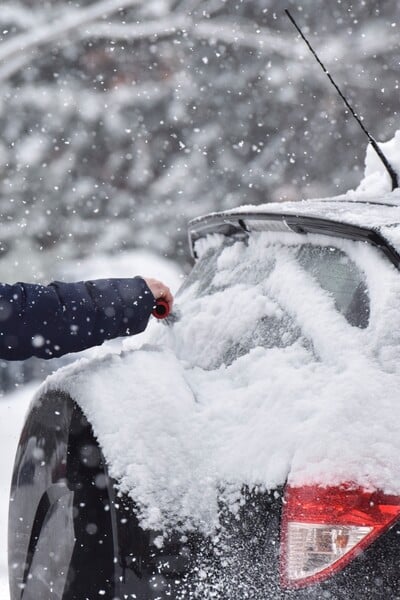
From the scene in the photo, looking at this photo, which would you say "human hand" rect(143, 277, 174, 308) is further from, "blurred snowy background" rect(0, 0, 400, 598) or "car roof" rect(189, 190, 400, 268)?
"blurred snowy background" rect(0, 0, 400, 598)

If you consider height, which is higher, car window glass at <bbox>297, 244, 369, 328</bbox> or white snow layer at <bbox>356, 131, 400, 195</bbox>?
white snow layer at <bbox>356, 131, 400, 195</bbox>

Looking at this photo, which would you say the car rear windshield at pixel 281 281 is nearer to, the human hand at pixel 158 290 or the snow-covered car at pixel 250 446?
the snow-covered car at pixel 250 446

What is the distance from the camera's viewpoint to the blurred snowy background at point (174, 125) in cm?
1438

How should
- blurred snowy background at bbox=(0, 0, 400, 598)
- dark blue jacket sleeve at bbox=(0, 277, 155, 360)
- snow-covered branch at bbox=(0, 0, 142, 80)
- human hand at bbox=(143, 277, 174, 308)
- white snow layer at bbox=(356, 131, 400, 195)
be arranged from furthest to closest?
1. blurred snowy background at bbox=(0, 0, 400, 598)
2. snow-covered branch at bbox=(0, 0, 142, 80)
3. white snow layer at bbox=(356, 131, 400, 195)
4. human hand at bbox=(143, 277, 174, 308)
5. dark blue jacket sleeve at bbox=(0, 277, 155, 360)

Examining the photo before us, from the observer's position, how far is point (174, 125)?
1557 centimetres

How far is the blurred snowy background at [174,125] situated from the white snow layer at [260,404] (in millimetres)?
12494

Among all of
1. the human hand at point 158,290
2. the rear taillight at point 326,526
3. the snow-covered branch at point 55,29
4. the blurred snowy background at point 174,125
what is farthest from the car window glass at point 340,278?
the blurred snowy background at point 174,125

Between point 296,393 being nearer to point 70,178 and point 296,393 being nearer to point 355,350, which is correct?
point 355,350

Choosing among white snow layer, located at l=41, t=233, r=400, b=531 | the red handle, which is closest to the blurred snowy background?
the red handle

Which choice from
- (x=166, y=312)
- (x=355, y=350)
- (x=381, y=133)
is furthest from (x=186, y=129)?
(x=355, y=350)

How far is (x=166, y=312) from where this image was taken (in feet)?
8.19

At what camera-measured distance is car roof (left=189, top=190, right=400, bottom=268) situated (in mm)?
1689

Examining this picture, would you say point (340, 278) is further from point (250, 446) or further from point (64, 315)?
point (64, 315)

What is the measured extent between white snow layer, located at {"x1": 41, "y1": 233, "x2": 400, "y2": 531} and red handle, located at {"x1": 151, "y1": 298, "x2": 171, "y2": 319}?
0.36 meters
